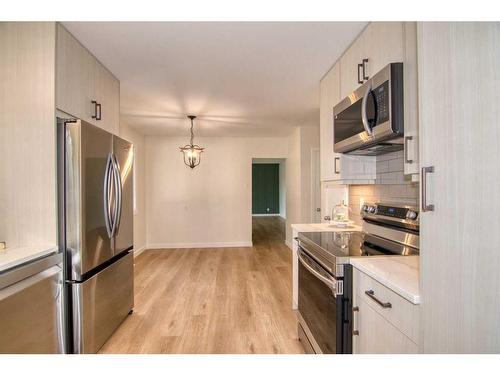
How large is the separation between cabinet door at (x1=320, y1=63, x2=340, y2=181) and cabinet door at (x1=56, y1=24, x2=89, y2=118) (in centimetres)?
201

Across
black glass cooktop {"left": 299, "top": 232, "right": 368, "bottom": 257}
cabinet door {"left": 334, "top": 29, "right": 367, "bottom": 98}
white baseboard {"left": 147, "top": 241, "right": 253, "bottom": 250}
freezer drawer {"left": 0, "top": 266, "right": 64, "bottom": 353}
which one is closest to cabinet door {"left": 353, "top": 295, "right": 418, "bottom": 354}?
black glass cooktop {"left": 299, "top": 232, "right": 368, "bottom": 257}

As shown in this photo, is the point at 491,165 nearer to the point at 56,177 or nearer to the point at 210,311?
the point at 56,177

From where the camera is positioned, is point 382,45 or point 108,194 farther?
point 108,194

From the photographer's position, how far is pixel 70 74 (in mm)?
1965

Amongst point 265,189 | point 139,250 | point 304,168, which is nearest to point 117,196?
point 139,250

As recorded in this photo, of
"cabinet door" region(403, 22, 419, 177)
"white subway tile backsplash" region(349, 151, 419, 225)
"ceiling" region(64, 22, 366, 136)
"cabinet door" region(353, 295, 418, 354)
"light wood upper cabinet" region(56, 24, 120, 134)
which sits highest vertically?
"ceiling" region(64, 22, 366, 136)

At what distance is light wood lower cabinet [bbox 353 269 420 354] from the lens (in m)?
1.07

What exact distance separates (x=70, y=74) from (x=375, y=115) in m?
2.04

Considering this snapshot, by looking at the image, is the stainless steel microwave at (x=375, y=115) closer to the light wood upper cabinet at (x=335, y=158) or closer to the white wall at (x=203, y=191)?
the light wood upper cabinet at (x=335, y=158)

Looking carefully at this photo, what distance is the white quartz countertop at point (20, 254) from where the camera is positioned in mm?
1408

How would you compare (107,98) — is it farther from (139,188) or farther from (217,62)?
(139,188)

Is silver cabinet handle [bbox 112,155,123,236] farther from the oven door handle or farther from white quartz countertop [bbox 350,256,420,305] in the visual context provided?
white quartz countertop [bbox 350,256,420,305]
